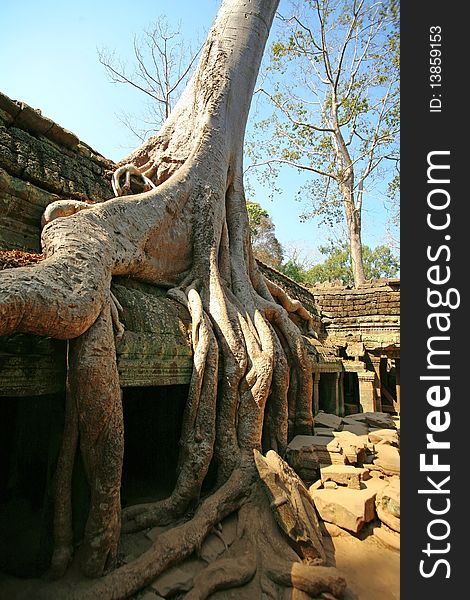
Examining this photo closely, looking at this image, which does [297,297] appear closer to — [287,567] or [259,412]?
[259,412]

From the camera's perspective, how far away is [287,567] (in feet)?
7.07

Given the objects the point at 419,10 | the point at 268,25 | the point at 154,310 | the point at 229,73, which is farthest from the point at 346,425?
the point at 268,25

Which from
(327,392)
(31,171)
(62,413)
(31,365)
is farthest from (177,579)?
(327,392)

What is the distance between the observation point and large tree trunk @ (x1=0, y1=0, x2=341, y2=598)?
185 centimetres

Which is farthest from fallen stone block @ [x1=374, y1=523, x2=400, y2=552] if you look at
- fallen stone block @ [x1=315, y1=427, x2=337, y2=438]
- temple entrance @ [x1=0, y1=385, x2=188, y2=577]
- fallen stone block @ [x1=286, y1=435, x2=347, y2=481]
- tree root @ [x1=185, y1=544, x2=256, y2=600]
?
temple entrance @ [x1=0, y1=385, x2=188, y2=577]

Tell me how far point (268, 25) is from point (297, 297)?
5.41 m

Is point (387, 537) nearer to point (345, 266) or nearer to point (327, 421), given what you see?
point (327, 421)

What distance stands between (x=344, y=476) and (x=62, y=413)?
2.36m

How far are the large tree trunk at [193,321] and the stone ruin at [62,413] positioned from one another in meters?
0.16

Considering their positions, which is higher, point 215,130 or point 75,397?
point 215,130

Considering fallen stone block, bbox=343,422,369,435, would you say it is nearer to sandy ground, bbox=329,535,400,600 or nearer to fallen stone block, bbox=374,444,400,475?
fallen stone block, bbox=374,444,400,475

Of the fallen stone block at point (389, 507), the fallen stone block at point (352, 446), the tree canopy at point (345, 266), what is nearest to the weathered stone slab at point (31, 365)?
the fallen stone block at point (389, 507)

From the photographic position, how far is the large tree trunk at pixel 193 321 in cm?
185

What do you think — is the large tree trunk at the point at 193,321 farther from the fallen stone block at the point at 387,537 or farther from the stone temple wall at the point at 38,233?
the fallen stone block at the point at 387,537
